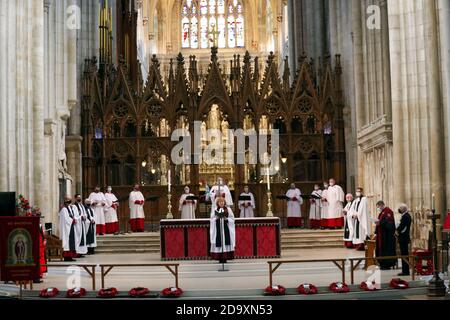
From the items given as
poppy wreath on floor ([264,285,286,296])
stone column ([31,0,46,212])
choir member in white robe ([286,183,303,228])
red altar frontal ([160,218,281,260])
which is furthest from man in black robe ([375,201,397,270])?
stone column ([31,0,46,212])

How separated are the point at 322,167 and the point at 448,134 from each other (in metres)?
10.8

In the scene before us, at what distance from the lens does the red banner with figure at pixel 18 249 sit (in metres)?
13.5

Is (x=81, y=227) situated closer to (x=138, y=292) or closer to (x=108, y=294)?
(x=108, y=294)

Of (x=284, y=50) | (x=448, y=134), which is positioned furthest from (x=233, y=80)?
(x=284, y=50)

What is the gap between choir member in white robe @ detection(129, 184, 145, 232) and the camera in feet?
84.4

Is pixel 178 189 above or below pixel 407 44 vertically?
below

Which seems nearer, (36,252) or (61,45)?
(36,252)

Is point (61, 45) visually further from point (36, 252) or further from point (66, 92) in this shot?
point (36, 252)

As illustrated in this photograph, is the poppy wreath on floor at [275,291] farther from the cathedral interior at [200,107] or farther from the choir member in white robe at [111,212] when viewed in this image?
the choir member in white robe at [111,212]

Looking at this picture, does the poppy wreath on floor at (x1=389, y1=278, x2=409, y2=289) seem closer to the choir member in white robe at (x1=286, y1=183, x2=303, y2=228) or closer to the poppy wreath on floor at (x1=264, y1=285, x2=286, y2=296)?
the poppy wreath on floor at (x1=264, y1=285, x2=286, y2=296)
